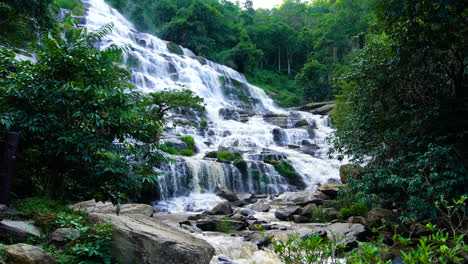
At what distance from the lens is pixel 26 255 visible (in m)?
3.48

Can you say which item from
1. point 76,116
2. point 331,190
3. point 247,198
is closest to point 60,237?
point 76,116

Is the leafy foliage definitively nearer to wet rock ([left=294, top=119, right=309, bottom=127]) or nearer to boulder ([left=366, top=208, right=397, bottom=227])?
boulder ([left=366, top=208, right=397, bottom=227])

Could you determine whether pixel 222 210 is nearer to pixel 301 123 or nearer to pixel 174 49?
pixel 301 123

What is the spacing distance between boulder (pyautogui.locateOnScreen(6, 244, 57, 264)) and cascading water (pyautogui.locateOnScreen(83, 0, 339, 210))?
394cm

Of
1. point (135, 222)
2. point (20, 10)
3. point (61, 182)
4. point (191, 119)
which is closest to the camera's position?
point (135, 222)

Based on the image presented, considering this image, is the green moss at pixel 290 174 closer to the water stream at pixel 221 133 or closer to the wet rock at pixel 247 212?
the water stream at pixel 221 133

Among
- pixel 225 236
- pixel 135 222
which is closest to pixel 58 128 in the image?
pixel 135 222

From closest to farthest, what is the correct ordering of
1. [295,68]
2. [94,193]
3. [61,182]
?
[94,193] → [61,182] → [295,68]

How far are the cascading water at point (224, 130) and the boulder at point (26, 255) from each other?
3.94 metres

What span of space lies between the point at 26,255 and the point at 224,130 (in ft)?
62.1

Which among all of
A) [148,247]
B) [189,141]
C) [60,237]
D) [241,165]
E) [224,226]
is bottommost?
[224,226]

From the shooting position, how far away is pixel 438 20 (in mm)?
6719

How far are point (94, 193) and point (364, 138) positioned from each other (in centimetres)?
660

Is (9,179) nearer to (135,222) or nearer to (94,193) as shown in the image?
(94,193)
